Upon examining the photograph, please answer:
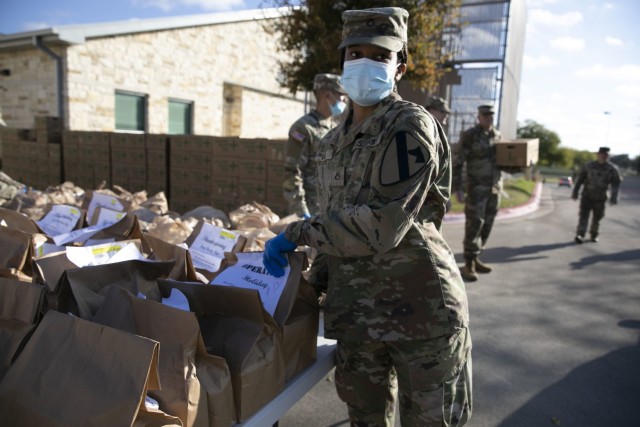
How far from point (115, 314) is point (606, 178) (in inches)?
346

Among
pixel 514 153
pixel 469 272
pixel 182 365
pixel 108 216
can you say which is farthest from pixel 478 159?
pixel 182 365

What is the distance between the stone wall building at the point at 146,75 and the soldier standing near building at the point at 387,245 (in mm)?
7585

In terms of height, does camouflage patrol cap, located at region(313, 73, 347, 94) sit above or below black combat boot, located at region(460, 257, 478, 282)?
above

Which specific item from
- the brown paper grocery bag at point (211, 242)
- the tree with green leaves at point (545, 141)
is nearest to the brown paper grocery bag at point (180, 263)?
the brown paper grocery bag at point (211, 242)

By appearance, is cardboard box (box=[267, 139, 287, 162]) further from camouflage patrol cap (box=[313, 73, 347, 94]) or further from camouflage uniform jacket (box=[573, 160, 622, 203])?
camouflage uniform jacket (box=[573, 160, 622, 203])

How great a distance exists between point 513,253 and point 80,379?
702 cm

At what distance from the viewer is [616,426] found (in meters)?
2.56

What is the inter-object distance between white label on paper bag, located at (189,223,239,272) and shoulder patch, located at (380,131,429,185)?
1.03 meters

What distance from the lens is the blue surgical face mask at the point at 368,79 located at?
1.59m

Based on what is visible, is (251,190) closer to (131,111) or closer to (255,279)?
(255,279)

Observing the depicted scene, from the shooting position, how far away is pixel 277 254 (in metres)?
1.53

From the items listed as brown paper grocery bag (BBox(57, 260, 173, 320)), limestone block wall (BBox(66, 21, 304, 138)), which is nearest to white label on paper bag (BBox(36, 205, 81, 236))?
brown paper grocery bag (BBox(57, 260, 173, 320))

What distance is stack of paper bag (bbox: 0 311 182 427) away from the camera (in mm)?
979

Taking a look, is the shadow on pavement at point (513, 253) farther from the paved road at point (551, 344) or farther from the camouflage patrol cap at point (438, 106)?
the camouflage patrol cap at point (438, 106)
